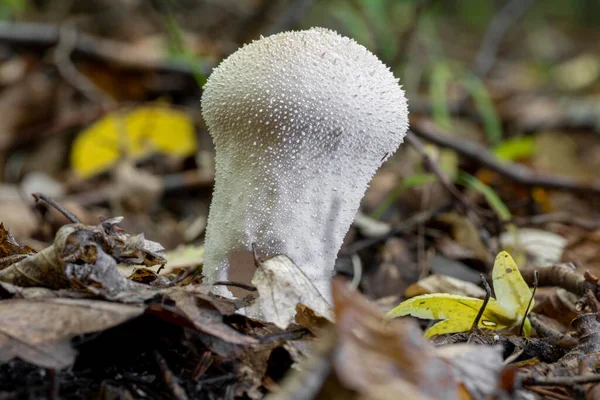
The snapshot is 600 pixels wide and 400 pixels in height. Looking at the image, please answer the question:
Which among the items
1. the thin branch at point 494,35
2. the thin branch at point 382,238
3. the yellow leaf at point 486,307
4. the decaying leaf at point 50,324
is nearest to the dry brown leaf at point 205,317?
the decaying leaf at point 50,324

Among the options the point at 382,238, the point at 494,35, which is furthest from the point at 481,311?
the point at 494,35

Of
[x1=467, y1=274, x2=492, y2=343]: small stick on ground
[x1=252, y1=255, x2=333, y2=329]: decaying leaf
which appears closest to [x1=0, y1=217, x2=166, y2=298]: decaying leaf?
[x1=252, y1=255, x2=333, y2=329]: decaying leaf

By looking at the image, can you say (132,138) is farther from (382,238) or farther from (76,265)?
(76,265)

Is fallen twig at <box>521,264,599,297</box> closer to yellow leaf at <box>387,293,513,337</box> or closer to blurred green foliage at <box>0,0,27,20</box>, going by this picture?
yellow leaf at <box>387,293,513,337</box>

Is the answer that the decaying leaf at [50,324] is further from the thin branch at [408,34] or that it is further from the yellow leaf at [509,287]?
the thin branch at [408,34]

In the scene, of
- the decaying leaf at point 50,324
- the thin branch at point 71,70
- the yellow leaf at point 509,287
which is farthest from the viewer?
the thin branch at point 71,70

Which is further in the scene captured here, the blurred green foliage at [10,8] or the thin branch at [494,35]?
the thin branch at [494,35]

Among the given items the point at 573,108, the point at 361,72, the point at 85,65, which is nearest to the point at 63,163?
the point at 85,65
